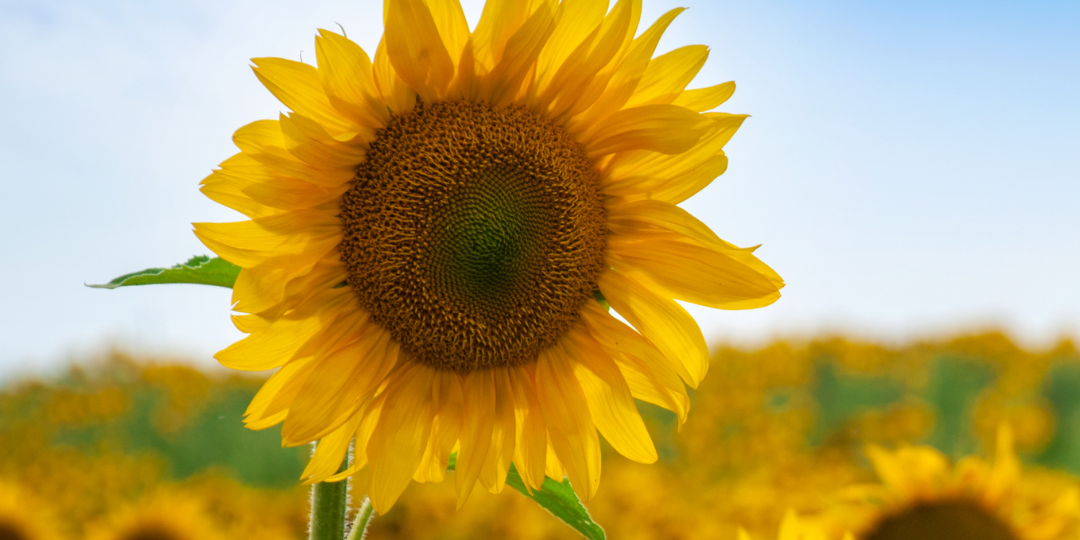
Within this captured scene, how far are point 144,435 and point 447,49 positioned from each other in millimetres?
5321

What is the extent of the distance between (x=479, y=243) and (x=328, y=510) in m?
0.51

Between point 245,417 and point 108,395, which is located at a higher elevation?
point 245,417

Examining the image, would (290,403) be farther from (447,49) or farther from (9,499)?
(9,499)

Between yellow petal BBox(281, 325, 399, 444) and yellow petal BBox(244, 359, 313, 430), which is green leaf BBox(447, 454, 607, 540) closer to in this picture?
yellow petal BBox(281, 325, 399, 444)

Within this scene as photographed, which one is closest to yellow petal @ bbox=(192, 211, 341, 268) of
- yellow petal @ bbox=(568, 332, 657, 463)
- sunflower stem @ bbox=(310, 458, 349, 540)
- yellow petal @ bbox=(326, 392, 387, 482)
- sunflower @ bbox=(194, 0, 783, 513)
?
sunflower @ bbox=(194, 0, 783, 513)

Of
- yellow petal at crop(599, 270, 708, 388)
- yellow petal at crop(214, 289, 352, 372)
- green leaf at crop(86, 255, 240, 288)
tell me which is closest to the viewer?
green leaf at crop(86, 255, 240, 288)

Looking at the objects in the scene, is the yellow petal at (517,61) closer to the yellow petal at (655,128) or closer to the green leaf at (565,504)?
the yellow petal at (655,128)

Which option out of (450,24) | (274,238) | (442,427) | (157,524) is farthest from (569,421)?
(157,524)

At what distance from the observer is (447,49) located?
128 centimetres

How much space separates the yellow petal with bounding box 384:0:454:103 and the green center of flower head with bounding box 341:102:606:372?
71 millimetres

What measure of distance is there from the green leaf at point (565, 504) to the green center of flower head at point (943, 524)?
1362 millimetres

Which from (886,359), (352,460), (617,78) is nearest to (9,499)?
(352,460)

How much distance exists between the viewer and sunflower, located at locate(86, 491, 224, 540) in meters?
3.06

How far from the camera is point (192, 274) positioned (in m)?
1.23
